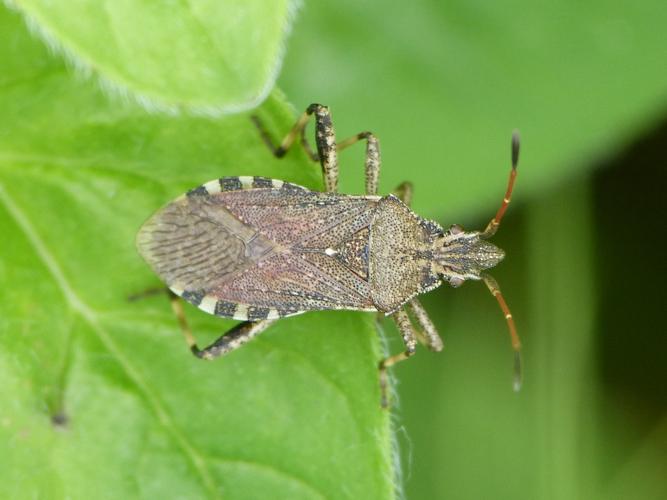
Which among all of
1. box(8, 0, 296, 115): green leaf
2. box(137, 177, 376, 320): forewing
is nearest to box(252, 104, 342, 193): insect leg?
box(137, 177, 376, 320): forewing

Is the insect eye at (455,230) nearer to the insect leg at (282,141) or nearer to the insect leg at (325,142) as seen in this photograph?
the insect leg at (325,142)

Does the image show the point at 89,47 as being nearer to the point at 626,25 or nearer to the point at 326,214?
the point at 326,214

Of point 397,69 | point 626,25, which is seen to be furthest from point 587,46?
point 397,69

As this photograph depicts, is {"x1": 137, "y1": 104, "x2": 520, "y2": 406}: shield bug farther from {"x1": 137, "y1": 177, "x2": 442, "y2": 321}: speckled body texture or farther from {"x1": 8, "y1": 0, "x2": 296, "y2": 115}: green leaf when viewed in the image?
{"x1": 8, "y1": 0, "x2": 296, "y2": 115}: green leaf

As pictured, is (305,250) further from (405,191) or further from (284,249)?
(405,191)

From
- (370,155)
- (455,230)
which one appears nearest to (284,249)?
(370,155)
